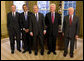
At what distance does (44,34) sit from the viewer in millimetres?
4453

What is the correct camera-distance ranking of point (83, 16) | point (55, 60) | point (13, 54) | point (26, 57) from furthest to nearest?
point (83, 16) < point (13, 54) < point (26, 57) < point (55, 60)

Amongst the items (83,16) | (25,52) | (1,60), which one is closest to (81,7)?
(83,16)

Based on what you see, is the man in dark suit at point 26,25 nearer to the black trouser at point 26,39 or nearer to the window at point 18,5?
the black trouser at point 26,39

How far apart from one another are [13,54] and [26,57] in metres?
0.53

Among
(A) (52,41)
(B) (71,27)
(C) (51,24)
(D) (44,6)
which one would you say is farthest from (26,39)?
(D) (44,6)

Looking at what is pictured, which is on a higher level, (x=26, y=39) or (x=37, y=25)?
(x=37, y=25)

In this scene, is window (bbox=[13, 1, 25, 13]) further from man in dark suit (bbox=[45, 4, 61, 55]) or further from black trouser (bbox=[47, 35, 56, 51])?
black trouser (bbox=[47, 35, 56, 51])

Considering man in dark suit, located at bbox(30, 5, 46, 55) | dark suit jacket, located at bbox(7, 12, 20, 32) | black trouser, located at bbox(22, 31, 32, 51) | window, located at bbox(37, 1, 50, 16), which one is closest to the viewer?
man in dark suit, located at bbox(30, 5, 46, 55)

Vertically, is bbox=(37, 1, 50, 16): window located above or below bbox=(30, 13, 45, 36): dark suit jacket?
above

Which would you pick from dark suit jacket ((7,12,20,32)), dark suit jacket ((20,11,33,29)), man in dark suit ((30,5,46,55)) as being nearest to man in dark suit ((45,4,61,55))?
man in dark suit ((30,5,46,55))

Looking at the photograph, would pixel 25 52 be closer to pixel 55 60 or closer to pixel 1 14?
pixel 55 60

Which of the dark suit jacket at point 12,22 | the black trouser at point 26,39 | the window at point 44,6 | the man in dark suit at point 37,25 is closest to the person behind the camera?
the man in dark suit at point 37,25

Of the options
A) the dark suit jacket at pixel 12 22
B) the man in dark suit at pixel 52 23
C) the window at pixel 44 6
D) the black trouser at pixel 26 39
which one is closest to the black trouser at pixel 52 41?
the man in dark suit at pixel 52 23

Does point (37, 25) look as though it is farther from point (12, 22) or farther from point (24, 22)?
point (12, 22)
